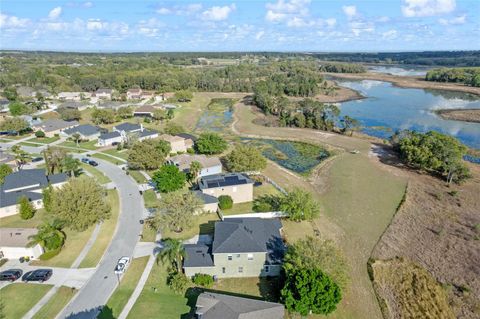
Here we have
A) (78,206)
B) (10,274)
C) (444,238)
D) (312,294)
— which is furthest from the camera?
(444,238)

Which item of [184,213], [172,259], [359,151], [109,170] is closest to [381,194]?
[359,151]

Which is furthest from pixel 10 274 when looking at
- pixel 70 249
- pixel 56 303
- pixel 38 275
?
pixel 56 303

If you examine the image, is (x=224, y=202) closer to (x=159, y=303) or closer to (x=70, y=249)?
(x=159, y=303)

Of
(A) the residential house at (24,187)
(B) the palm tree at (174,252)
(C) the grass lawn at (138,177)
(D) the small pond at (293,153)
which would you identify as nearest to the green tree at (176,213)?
(B) the palm tree at (174,252)

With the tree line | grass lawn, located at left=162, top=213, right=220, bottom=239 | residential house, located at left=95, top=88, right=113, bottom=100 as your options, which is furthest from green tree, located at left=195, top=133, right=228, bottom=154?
the tree line

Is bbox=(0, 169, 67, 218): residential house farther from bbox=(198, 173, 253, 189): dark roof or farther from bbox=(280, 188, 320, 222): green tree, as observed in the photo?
bbox=(280, 188, 320, 222): green tree

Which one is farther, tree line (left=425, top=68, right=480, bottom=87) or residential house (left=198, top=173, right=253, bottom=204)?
tree line (left=425, top=68, right=480, bottom=87)
